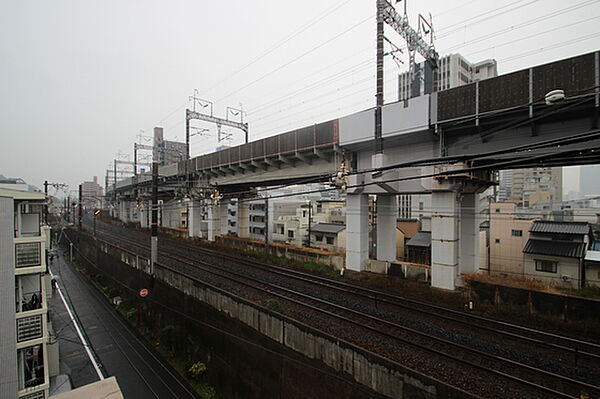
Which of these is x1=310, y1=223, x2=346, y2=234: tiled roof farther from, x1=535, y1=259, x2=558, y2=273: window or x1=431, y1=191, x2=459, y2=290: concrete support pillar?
x1=431, y1=191, x2=459, y2=290: concrete support pillar

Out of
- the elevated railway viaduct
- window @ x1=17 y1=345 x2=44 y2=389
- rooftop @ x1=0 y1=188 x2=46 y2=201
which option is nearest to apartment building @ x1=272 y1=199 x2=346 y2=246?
the elevated railway viaduct

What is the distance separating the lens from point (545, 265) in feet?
61.9

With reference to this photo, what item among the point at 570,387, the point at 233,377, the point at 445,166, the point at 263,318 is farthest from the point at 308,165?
the point at 570,387

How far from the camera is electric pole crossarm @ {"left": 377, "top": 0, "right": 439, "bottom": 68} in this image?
1126cm

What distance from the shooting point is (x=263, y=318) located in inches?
346

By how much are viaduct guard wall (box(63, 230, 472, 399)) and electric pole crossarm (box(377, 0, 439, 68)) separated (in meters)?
12.1

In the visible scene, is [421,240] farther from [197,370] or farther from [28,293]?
Result: [28,293]

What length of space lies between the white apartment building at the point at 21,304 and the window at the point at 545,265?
89.7ft

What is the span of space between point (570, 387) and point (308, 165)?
13006 millimetres

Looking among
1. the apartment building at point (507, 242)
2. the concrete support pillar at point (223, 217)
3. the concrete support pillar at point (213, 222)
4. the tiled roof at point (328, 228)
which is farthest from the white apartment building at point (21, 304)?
the apartment building at point (507, 242)

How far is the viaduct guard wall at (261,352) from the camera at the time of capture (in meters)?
6.09

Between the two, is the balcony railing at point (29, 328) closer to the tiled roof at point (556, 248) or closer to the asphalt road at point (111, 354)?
the asphalt road at point (111, 354)

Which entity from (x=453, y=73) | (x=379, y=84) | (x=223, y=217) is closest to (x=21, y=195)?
(x=379, y=84)

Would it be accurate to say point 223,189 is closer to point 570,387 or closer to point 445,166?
point 445,166
